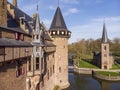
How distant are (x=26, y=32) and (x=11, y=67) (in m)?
6.27

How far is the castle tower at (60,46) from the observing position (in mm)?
38719

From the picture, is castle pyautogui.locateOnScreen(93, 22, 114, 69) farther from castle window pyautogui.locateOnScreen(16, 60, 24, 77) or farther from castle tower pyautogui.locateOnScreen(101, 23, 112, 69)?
castle window pyautogui.locateOnScreen(16, 60, 24, 77)

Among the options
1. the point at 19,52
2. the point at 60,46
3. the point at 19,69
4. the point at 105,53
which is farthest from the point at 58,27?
the point at 105,53

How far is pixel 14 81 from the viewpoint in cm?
1677

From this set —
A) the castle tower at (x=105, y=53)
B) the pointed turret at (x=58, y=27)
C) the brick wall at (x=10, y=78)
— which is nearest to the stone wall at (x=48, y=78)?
the pointed turret at (x=58, y=27)

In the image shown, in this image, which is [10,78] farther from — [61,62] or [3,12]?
[61,62]

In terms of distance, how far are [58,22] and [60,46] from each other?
4.66 meters

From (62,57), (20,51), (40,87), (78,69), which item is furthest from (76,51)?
(20,51)

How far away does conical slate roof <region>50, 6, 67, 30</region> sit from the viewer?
3903cm

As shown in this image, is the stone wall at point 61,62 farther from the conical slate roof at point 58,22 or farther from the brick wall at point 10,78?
the brick wall at point 10,78

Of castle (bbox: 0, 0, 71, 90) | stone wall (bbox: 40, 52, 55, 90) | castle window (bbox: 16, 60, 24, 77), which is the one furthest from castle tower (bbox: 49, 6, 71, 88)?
castle window (bbox: 16, 60, 24, 77)

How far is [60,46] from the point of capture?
→ 39.3m

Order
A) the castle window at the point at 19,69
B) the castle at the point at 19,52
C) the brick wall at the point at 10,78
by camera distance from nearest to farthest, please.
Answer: the brick wall at the point at 10,78 → the castle at the point at 19,52 → the castle window at the point at 19,69

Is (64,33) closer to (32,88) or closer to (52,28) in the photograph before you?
(52,28)
